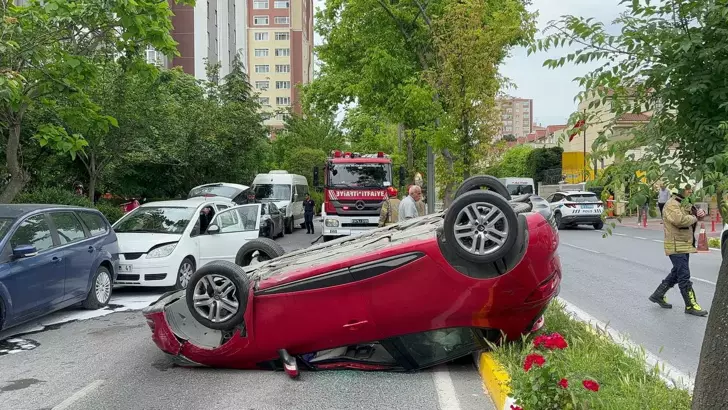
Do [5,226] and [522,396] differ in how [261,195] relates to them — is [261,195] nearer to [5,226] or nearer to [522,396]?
[5,226]

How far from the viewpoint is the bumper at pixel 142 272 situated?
1068 cm

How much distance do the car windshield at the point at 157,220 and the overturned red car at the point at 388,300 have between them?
5.80 m

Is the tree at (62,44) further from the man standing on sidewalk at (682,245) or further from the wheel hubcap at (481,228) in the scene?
the man standing on sidewalk at (682,245)

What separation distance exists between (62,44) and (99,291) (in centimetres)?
507

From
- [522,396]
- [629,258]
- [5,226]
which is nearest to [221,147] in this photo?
[629,258]

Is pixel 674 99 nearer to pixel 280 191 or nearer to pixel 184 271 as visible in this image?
pixel 184 271

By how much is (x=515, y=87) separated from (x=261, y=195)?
14865 millimetres

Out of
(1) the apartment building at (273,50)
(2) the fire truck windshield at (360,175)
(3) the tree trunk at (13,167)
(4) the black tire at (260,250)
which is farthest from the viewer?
(1) the apartment building at (273,50)

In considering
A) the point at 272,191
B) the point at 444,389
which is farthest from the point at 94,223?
the point at 272,191

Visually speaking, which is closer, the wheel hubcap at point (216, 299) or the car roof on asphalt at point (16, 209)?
the wheel hubcap at point (216, 299)

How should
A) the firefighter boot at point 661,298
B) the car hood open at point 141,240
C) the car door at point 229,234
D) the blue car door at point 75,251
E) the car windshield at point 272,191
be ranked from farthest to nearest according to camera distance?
1. the car windshield at point 272,191
2. the car door at point 229,234
3. the car hood open at point 141,240
4. the firefighter boot at point 661,298
5. the blue car door at point 75,251

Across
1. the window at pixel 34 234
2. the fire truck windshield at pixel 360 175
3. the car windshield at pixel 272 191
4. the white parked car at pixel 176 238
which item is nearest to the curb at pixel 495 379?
the white parked car at pixel 176 238

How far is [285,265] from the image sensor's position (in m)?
6.21

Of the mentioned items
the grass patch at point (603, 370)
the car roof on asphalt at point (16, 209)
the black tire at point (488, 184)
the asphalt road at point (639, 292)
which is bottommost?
the asphalt road at point (639, 292)
